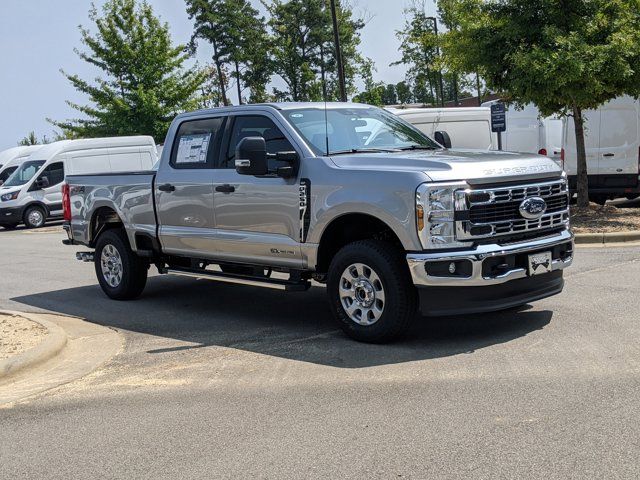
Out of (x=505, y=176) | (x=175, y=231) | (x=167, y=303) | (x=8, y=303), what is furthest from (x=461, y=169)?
(x=8, y=303)

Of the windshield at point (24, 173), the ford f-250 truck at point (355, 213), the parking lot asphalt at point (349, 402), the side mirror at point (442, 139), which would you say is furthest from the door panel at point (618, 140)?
the windshield at point (24, 173)

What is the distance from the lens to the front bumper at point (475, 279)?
6.43 metres

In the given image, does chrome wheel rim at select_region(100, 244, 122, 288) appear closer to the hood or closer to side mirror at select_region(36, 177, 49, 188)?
the hood

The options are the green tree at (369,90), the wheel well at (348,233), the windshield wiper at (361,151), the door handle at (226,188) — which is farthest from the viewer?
the green tree at (369,90)

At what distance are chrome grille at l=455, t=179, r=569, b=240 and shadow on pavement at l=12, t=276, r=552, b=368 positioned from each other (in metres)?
0.92

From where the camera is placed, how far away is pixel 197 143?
8789mm

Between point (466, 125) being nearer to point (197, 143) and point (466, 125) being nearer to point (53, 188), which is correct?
point (197, 143)

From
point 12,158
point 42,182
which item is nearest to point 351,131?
point 42,182

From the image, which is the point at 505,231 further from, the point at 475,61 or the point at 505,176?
the point at 475,61

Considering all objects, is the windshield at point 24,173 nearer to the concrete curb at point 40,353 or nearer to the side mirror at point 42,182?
the side mirror at point 42,182

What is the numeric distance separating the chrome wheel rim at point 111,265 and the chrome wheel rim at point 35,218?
17.3 metres

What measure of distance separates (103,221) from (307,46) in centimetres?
4375

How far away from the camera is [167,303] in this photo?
984cm

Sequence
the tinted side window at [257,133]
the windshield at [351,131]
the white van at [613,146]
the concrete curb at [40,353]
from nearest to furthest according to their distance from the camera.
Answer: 1. the concrete curb at [40,353]
2. the windshield at [351,131]
3. the tinted side window at [257,133]
4. the white van at [613,146]
